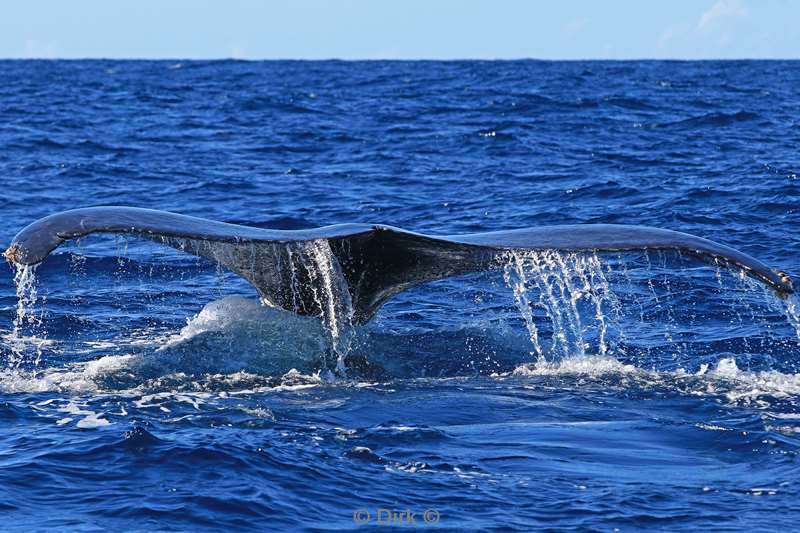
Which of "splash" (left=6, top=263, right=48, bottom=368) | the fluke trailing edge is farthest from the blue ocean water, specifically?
the fluke trailing edge

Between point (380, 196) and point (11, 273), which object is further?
point (380, 196)

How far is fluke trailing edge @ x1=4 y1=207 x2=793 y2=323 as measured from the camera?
257 inches

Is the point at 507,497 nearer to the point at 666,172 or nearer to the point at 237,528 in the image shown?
the point at 237,528

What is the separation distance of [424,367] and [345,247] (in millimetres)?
1449

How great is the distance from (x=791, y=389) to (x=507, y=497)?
2.98m

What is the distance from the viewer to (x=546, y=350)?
9055 millimetres

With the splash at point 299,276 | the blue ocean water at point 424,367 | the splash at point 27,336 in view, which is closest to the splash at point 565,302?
the blue ocean water at point 424,367

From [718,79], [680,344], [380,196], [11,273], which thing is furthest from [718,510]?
[718,79]

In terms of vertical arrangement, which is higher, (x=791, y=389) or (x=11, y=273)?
(x=11, y=273)

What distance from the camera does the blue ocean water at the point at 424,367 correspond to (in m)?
5.84

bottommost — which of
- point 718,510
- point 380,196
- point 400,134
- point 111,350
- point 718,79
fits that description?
point 718,510

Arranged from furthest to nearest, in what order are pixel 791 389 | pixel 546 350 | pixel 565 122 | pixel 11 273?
pixel 565 122 → pixel 11 273 → pixel 546 350 → pixel 791 389

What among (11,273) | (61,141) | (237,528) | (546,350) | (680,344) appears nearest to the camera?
(237,528)

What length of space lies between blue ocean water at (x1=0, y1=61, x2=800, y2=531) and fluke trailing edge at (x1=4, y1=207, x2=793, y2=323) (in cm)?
19
